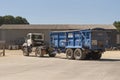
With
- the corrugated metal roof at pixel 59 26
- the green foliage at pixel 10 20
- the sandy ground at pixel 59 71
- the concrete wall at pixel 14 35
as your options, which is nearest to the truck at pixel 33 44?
the sandy ground at pixel 59 71

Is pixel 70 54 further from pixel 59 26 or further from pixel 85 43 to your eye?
pixel 59 26

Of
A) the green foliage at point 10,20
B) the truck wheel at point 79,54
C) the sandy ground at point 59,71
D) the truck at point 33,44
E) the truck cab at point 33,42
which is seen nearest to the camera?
the sandy ground at point 59,71

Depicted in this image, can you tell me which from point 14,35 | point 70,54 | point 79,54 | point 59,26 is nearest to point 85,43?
point 79,54

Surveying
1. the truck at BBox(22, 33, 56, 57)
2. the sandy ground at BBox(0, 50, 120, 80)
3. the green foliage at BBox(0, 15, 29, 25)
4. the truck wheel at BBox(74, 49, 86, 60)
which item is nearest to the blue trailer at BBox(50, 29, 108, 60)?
the truck wheel at BBox(74, 49, 86, 60)

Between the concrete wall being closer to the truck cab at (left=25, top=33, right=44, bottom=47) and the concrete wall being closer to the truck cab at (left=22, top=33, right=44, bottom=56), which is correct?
the truck cab at (left=22, top=33, right=44, bottom=56)

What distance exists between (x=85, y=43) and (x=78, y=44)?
0.98 metres

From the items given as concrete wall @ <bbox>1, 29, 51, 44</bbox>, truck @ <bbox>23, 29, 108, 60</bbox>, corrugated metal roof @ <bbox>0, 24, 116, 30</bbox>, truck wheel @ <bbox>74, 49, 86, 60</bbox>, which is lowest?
truck wheel @ <bbox>74, 49, 86, 60</bbox>

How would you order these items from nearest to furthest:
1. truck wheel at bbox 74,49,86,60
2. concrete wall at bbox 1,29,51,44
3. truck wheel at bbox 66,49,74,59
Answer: truck wheel at bbox 74,49,86,60, truck wheel at bbox 66,49,74,59, concrete wall at bbox 1,29,51,44

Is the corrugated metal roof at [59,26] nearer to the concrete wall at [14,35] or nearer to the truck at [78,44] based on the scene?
the concrete wall at [14,35]

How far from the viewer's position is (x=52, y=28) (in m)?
82.8

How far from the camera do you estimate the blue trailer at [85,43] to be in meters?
36.1

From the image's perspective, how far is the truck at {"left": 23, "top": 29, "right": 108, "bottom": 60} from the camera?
36.1m

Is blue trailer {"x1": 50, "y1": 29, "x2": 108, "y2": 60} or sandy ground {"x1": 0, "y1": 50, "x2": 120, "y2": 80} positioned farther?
blue trailer {"x1": 50, "y1": 29, "x2": 108, "y2": 60}

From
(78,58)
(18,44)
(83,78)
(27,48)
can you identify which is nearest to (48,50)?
(27,48)
